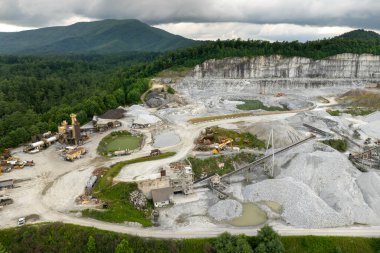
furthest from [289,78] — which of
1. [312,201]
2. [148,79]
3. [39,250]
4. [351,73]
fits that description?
[39,250]

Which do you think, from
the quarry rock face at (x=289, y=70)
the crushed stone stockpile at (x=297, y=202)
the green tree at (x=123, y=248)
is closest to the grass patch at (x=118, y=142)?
the green tree at (x=123, y=248)

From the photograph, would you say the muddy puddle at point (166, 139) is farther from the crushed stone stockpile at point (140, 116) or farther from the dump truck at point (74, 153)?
the dump truck at point (74, 153)

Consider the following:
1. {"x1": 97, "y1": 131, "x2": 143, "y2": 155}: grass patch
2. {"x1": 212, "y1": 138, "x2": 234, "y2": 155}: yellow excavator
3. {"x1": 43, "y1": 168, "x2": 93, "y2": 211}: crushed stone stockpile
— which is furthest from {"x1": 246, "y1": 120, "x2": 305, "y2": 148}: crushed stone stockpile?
{"x1": 43, "y1": 168, "x2": 93, "y2": 211}: crushed stone stockpile

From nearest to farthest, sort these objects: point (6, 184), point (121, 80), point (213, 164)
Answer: point (6, 184) → point (213, 164) → point (121, 80)

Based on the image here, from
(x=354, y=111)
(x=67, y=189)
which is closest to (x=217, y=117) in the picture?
(x=354, y=111)

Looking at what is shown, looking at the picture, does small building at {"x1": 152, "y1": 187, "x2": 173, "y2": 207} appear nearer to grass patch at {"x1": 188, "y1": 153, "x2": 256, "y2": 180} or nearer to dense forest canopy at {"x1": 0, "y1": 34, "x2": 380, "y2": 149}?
grass patch at {"x1": 188, "y1": 153, "x2": 256, "y2": 180}

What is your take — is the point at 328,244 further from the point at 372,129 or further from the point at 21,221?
the point at 372,129
